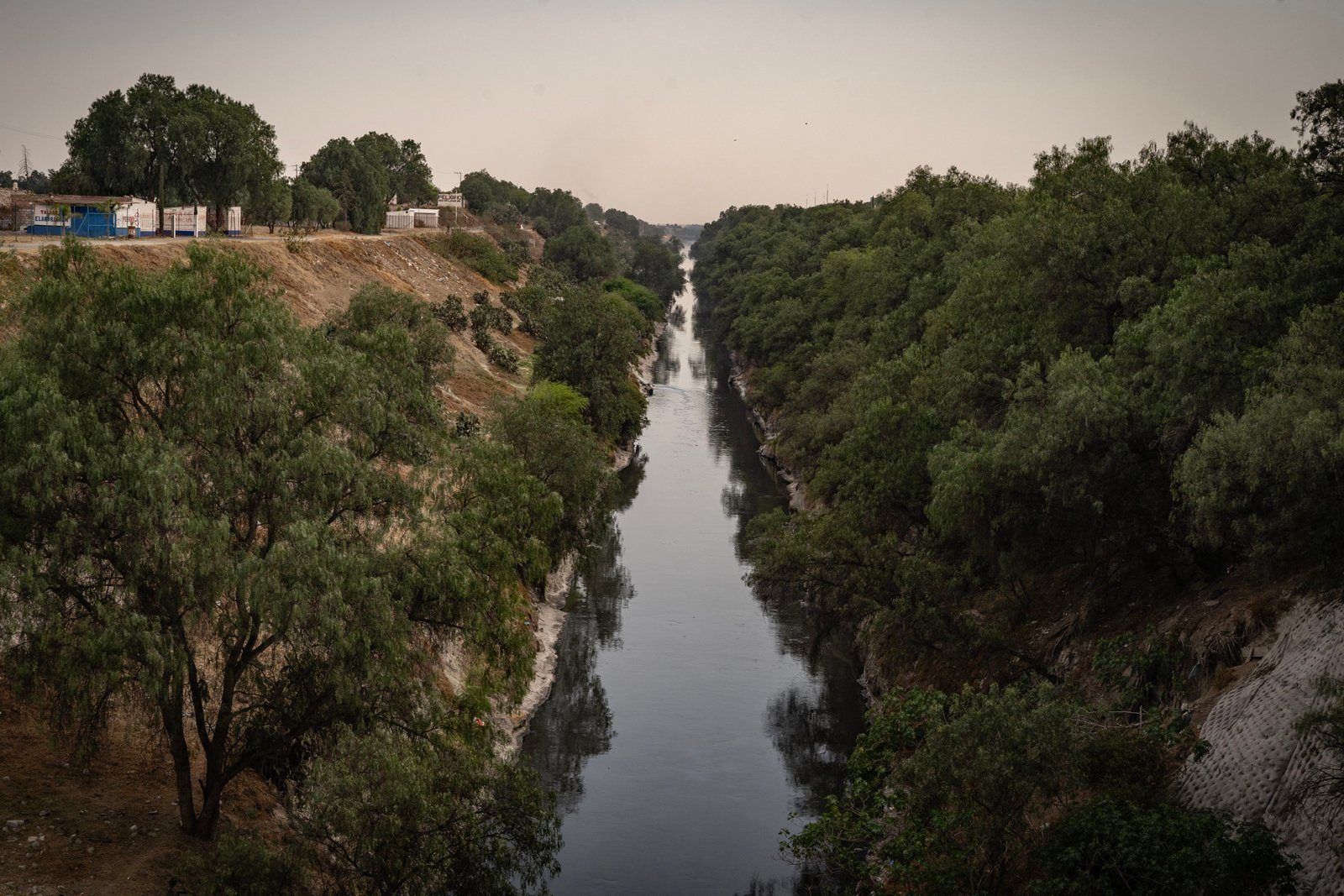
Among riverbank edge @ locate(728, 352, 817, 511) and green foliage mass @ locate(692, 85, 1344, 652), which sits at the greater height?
green foliage mass @ locate(692, 85, 1344, 652)

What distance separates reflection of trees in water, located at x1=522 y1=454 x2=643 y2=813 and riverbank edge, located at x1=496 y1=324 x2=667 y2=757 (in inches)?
9.5

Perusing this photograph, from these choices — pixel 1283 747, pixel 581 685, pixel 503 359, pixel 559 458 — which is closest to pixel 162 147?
pixel 503 359

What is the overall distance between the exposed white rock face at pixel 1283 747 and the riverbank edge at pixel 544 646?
12.9 m

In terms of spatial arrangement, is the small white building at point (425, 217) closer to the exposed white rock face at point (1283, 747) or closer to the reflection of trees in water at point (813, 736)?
the reflection of trees in water at point (813, 736)

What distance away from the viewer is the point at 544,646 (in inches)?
1459

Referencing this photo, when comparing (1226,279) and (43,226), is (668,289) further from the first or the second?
(1226,279)

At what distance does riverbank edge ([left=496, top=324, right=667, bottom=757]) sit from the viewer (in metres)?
31.2

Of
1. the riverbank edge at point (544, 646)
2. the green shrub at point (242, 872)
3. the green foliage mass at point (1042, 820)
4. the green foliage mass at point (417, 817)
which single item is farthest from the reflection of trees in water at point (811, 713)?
the green shrub at point (242, 872)

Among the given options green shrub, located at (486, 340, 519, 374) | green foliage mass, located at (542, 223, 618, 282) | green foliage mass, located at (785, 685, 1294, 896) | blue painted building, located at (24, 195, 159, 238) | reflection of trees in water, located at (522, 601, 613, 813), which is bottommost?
reflection of trees in water, located at (522, 601, 613, 813)

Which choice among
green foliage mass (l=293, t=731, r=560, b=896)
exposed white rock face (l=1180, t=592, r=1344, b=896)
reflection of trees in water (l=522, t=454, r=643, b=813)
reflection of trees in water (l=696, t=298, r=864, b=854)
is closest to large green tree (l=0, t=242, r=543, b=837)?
green foliage mass (l=293, t=731, r=560, b=896)

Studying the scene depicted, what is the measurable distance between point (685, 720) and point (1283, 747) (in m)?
17.3

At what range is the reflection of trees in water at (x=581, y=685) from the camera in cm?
3039

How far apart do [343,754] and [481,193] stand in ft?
567

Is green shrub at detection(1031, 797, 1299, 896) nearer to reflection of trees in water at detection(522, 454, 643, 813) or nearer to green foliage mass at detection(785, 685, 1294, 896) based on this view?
green foliage mass at detection(785, 685, 1294, 896)
